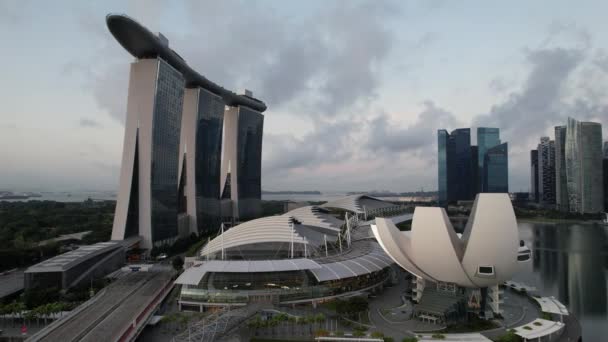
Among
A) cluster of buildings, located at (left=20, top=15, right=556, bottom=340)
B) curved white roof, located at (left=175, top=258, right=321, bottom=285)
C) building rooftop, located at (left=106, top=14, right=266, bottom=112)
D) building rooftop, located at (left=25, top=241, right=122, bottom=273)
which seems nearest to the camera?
cluster of buildings, located at (left=20, top=15, right=556, bottom=340)

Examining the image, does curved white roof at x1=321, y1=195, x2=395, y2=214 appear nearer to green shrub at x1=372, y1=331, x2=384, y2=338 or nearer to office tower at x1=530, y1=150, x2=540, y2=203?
green shrub at x1=372, y1=331, x2=384, y2=338

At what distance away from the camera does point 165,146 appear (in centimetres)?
5934

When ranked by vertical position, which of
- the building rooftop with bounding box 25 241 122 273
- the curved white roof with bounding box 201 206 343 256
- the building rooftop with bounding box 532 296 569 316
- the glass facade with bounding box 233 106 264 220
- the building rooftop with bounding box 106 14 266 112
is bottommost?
the building rooftop with bounding box 532 296 569 316

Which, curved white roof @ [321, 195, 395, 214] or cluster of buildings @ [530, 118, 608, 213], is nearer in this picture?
curved white roof @ [321, 195, 395, 214]

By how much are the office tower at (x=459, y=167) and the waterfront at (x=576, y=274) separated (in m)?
85.7

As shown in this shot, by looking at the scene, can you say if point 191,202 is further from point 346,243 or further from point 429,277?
point 429,277

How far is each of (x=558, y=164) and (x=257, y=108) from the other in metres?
110

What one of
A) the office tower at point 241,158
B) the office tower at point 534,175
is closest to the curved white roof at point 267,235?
the office tower at point 241,158

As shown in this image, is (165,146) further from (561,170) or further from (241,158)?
(561,170)

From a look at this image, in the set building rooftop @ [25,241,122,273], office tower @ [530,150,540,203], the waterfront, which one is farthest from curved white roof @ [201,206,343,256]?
office tower @ [530,150,540,203]

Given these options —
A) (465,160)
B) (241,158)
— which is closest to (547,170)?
(465,160)

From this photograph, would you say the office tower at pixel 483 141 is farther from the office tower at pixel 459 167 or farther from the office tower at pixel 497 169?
the office tower at pixel 459 167

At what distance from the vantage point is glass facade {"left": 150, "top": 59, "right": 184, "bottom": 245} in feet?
185

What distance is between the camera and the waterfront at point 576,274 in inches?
1379
